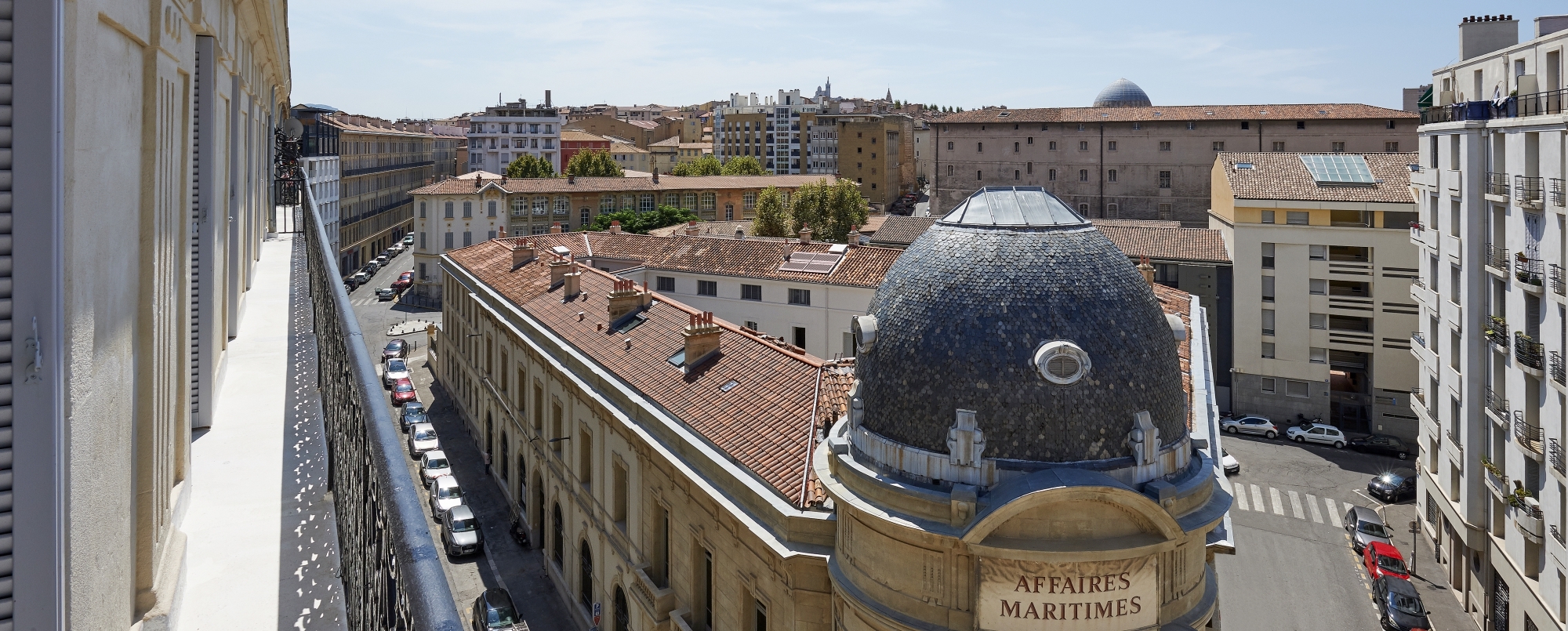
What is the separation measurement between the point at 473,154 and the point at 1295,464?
93447 millimetres

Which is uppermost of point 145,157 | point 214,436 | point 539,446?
point 145,157

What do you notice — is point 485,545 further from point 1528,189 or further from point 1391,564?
point 1528,189

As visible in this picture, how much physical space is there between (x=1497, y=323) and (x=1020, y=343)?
63.7 ft

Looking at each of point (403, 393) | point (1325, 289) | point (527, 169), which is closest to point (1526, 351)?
point (1325, 289)

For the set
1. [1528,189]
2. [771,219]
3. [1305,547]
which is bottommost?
[1305,547]

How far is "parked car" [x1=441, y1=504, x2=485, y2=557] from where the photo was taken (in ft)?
103

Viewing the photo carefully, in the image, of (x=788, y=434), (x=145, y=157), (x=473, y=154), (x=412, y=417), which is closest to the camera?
(x=145, y=157)

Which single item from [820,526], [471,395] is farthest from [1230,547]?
[471,395]

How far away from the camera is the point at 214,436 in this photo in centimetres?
874

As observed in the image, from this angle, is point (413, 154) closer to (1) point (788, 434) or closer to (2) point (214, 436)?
(1) point (788, 434)

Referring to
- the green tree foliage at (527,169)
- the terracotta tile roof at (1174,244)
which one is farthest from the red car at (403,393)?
the green tree foliage at (527,169)

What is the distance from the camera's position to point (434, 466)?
118ft

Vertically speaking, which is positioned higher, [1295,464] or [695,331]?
[695,331]

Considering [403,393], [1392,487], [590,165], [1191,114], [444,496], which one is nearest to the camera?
[444,496]
